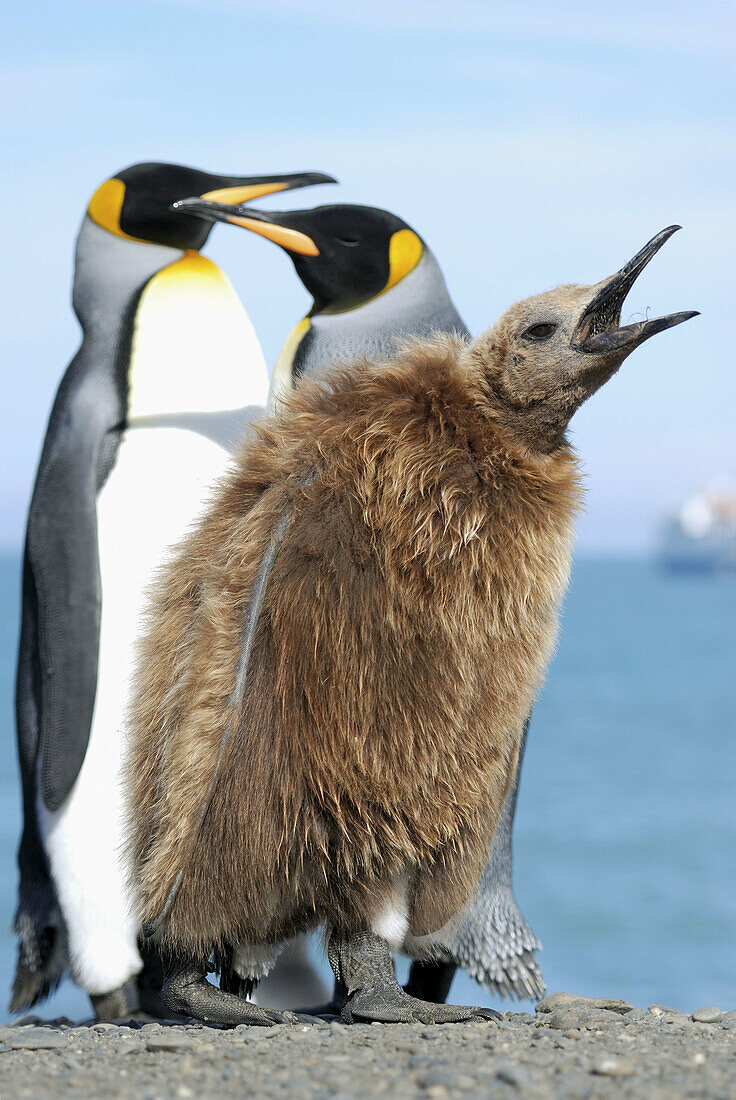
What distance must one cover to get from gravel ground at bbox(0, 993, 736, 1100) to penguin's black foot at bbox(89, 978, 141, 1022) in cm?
56

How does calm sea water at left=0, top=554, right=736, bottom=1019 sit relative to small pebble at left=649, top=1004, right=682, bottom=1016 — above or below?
below

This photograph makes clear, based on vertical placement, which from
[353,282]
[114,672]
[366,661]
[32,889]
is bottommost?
[32,889]

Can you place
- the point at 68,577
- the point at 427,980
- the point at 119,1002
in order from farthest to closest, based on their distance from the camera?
the point at 68,577 → the point at 119,1002 → the point at 427,980

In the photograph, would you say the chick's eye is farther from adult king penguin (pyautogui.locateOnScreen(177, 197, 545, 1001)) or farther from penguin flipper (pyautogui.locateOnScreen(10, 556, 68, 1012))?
penguin flipper (pyautogui.locateOnScreen(10, 556, 68, 1012))

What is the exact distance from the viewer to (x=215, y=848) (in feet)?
4.75

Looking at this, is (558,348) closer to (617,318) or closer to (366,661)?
(617,318)

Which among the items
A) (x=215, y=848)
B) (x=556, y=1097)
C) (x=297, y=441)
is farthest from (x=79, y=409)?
(x=556, y=1097)

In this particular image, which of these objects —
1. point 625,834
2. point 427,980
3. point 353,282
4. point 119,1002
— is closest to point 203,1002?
point 427,980

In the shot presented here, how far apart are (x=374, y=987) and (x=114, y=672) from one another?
39.2 inches

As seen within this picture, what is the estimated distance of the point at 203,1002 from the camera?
1528 mm

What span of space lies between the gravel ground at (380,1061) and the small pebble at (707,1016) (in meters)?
0.08

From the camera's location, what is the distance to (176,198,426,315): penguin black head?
8.25 ft

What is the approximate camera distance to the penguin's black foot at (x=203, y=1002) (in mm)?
1515

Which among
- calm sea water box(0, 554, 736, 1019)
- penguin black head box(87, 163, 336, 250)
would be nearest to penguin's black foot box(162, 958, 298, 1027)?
calm sea water box(0, 554, 736, 1019)
